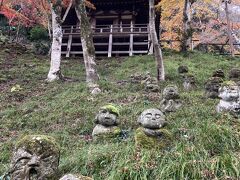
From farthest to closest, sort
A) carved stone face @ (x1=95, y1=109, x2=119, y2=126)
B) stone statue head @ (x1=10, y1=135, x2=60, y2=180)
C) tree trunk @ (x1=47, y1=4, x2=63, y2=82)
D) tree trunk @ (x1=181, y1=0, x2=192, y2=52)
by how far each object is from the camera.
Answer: tree trunk @ (x1=181, y1=0, x2=192, y2=52) → tree trunk @ (x1=47, y1=4, x2=63, y2=82) → carved stone face @ (x1=95, y1=109, x2=119, y2=126) → stone statue head @ (x1=10, y1=135, x2=60, y2=180)

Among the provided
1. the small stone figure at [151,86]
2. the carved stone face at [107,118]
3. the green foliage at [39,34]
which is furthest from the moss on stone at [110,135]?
the green foliage at [39,34]

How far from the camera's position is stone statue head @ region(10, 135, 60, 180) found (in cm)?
449

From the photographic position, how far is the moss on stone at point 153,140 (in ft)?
18.8

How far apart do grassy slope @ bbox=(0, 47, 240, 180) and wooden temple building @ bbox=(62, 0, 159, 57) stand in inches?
196

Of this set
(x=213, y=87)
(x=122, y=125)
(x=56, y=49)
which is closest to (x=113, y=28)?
(x=56, y=49)

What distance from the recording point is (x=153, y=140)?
19.5 feet

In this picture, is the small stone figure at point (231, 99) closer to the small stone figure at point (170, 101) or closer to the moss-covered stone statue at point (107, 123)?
the small stone figure at point (170, 101)

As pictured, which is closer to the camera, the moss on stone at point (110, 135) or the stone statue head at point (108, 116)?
the moss on stone at point (110, 135)

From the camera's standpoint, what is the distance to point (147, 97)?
10234 millimetres

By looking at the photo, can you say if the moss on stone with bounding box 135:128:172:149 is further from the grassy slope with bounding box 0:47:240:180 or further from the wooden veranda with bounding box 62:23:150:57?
the wooden veranda with bounding box 62:23:150:57

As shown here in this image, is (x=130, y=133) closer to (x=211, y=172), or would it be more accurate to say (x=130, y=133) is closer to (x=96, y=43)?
(x=211, y=172)

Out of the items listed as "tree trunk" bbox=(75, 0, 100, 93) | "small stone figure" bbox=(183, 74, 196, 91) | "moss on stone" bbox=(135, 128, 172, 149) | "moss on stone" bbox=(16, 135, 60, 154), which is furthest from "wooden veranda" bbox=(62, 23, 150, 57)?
"moss on stone" bbox=(16, 135, 60, 154)

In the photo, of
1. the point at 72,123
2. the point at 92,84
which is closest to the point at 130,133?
the point at 72,123

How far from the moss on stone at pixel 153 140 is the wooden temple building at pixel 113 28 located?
16.0 meters
